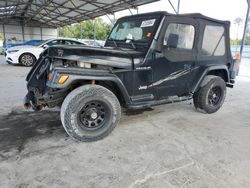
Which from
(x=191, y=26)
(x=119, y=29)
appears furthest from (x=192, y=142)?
(x=119, y=29)

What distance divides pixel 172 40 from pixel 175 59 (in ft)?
1.07

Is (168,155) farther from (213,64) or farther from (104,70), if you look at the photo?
(213,64)

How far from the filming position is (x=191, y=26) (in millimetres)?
3639

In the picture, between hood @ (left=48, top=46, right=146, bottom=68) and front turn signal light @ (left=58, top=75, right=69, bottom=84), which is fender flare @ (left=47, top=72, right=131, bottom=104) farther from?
hood @ (left=48, top=46, right=146, bottom=68)

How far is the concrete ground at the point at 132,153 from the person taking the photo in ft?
6.95

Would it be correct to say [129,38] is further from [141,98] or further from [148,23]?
[141,98]

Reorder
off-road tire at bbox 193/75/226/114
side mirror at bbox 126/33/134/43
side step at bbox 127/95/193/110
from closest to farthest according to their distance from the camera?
1. side step at bbox 127/95/193/110
2. side mirror at bbox 126/33/134/43
3. off-road tire at bbox 193/75/226/114

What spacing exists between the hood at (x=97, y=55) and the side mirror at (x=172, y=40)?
49 cm

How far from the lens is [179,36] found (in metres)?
3.51

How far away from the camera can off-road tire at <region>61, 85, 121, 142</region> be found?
2.71m

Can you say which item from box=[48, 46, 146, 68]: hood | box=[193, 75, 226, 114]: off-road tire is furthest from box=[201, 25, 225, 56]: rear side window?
box=[48, 46, 146, 68]: hood

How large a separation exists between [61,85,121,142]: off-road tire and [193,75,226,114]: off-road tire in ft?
6.35

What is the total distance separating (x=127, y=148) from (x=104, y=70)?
1114mm

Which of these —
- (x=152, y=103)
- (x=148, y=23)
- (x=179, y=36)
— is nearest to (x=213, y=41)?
(x=179, y=36)
